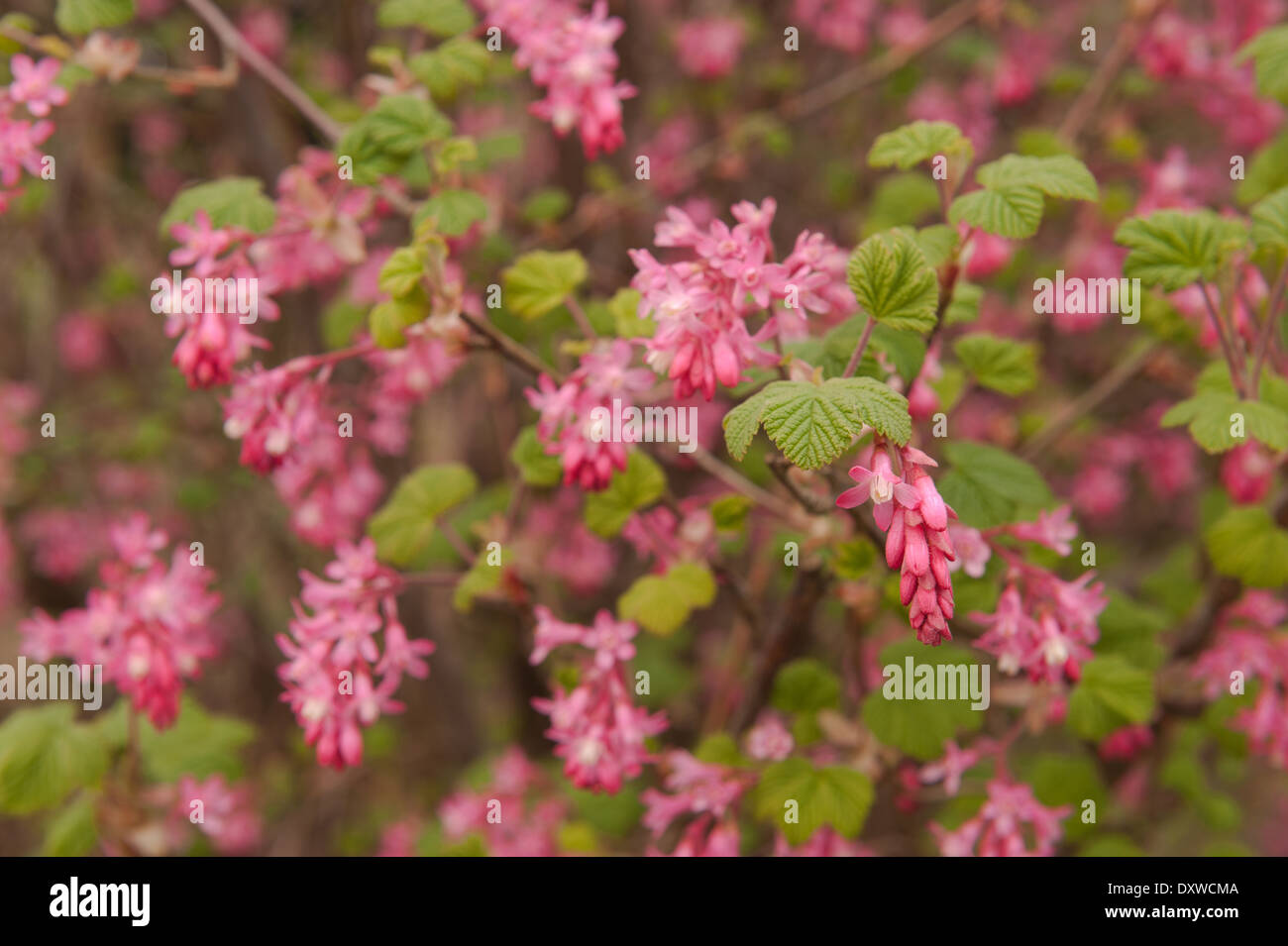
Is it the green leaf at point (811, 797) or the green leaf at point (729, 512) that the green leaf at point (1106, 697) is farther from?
the green leaf at point (729, 512)

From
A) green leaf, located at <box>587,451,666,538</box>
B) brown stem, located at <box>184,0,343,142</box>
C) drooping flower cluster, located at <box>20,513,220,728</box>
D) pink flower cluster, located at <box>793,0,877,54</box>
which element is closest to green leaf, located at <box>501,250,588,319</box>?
green leaf, located at <box>587,451,666,538</box>

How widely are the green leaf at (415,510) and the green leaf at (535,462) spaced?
0.14 metres

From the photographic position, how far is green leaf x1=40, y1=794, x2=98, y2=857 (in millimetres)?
1979

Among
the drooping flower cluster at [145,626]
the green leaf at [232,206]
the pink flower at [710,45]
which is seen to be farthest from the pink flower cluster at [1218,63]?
the drooping flower cluster at [145,626]

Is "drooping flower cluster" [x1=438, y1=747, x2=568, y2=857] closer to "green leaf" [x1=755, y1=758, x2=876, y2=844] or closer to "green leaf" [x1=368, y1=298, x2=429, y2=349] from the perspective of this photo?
"green leaf" [x1=755, y1=758, x2=876, y2=844]

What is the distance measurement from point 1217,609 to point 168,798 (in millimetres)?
2566

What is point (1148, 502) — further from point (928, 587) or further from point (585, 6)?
point (928, 587)

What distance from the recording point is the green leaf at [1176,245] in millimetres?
1562

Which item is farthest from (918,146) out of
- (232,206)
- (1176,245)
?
(232,206)

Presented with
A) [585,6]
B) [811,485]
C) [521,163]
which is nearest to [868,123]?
[585,6]

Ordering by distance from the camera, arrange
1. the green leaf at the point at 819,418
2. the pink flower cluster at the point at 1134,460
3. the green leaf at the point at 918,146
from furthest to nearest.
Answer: the pink flower cluster at the point at 1134,460 → the green leaf at the point at 918,146 → the green leaf at the point at 819,418

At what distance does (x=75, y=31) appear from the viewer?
5.76 feet

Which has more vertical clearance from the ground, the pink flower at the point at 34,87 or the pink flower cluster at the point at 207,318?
the pink flower at the point at 34,87

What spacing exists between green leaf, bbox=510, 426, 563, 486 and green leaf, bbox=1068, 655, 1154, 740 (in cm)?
111
